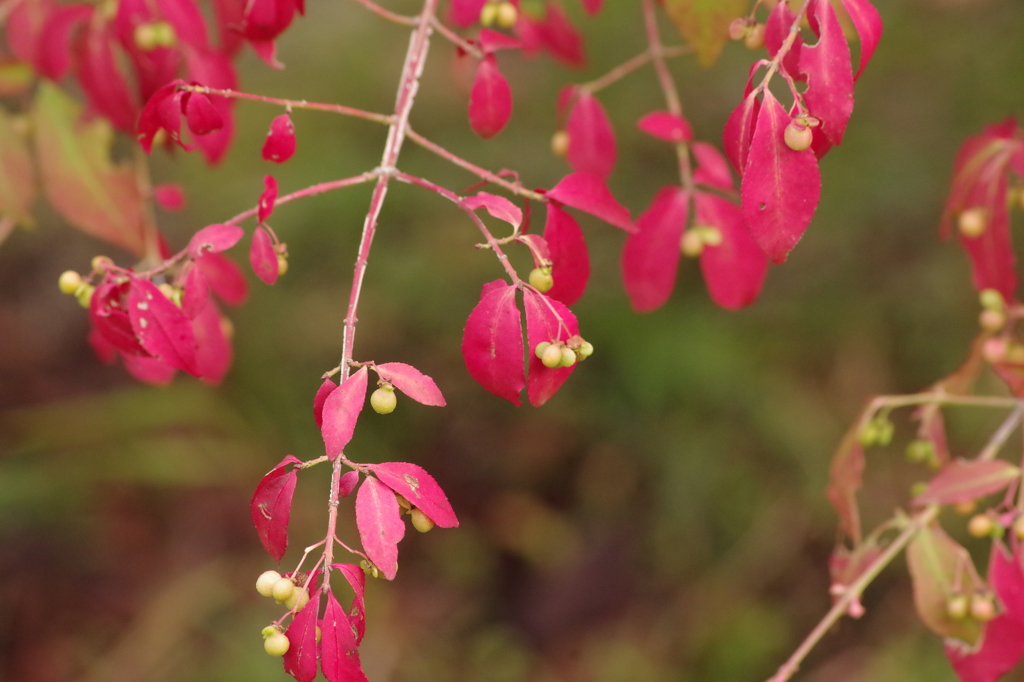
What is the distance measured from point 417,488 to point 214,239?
316 millimetres

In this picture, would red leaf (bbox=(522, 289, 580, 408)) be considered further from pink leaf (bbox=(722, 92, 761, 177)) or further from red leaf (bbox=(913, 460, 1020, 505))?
red leaf (bbox=(913, 460, 1020, 505))

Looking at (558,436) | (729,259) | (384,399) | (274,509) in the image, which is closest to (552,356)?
(384,399)

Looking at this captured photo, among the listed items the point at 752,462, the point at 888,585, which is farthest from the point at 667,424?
the point at 888,585

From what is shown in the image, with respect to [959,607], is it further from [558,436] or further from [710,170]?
[558,436]

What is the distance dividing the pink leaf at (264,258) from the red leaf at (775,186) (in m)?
0.41

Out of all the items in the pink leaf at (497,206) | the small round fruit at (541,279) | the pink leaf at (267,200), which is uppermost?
the pink leaf at (497,206)

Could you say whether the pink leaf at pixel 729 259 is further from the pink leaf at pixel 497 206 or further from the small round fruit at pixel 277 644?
the small round fruit at pixel 277 644

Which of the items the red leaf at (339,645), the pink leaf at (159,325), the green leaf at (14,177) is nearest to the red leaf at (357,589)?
the red leaf at (339,645)

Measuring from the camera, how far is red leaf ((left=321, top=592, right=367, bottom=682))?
62 centimetres

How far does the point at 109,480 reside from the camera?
2533 mm

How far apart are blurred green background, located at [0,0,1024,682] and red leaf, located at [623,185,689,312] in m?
1.42

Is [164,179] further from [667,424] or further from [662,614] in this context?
[662,614]

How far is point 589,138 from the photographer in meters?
1.14

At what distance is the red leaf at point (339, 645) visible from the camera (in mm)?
625
